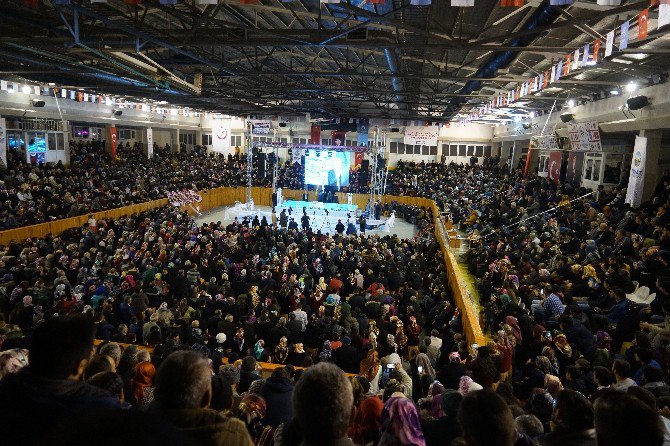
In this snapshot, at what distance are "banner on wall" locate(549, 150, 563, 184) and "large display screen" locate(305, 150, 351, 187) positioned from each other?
34.9 ft

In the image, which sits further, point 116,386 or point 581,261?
point 581,261

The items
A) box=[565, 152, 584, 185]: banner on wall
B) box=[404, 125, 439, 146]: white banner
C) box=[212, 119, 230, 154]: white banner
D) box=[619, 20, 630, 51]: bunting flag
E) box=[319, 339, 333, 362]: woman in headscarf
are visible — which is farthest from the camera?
box=[404, 125, 439, 146]: white banner

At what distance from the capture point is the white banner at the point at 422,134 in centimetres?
2970

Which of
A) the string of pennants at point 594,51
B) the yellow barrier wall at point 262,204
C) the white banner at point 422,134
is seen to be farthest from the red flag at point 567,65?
the white banner at point 422,134

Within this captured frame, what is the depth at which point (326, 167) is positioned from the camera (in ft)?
83.0

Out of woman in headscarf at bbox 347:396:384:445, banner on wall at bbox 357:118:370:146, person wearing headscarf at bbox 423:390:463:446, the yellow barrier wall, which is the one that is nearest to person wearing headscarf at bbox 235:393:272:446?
woman in headscarf at bbox 347:396:384:445

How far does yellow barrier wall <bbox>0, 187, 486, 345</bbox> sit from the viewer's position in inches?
342

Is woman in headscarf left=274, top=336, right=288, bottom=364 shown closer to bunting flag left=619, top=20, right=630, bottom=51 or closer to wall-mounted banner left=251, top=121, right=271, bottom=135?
bunting flag left=619, top=20, right=630, bottom=51

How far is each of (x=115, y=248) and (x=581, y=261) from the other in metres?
13.0

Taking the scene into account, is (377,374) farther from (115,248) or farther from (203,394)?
(115,248)

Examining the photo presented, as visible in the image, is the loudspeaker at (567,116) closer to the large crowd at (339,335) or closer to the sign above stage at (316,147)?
the large crowd at (339,335)

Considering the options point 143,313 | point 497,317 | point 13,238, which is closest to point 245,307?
point 143,313

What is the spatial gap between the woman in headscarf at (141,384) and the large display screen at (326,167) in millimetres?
21381

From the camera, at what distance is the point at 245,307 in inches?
332
